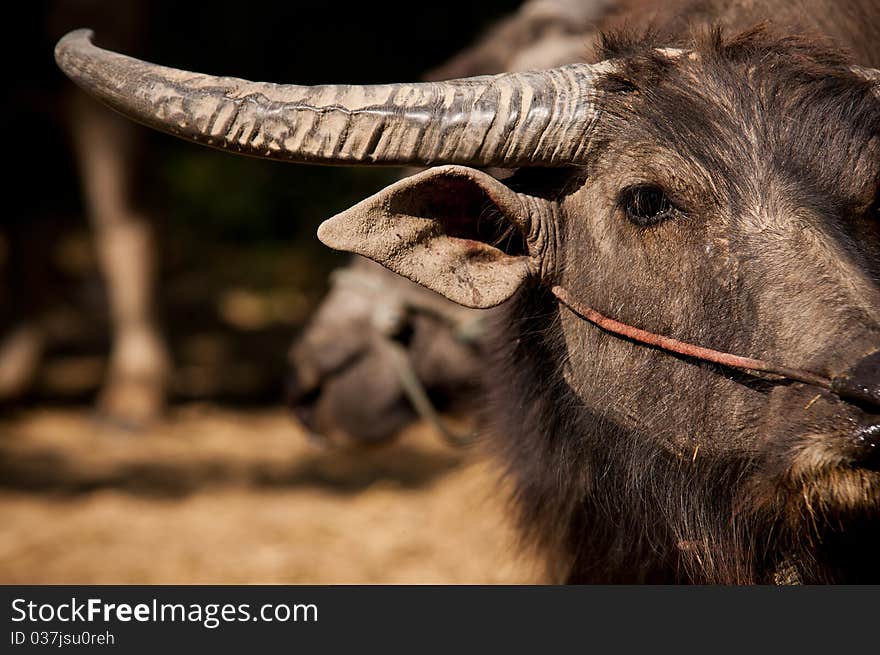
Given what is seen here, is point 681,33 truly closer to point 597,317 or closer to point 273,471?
point 597,317

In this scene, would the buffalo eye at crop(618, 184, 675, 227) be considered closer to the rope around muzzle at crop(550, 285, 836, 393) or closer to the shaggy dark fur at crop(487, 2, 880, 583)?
the shaggy dark fur at crop(487, 2, 880, 583)

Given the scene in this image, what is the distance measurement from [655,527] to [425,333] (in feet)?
6.49

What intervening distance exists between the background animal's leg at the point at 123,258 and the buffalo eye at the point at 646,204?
4.75 metres

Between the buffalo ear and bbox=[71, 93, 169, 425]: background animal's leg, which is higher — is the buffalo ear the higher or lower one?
the lower one

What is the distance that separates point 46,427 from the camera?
6793mm

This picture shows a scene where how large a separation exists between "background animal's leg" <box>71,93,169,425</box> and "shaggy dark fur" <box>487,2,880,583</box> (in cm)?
440

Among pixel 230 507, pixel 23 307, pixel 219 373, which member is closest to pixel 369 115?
pixel 230 507

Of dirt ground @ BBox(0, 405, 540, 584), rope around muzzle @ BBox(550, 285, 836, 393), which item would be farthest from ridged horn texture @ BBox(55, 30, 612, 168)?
dirt ground @ BBox(0, 405, 540, 584)

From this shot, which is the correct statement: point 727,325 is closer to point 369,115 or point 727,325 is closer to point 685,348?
point 685,348

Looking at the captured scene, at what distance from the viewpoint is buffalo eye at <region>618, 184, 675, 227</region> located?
7.63 feet

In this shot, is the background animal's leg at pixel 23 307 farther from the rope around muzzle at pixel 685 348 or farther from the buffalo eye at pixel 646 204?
the buffalo eye at pixel 646 204

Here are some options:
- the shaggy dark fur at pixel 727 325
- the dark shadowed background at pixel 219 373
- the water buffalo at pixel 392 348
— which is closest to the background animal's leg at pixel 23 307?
the dark shadowed background at pixel 219 373

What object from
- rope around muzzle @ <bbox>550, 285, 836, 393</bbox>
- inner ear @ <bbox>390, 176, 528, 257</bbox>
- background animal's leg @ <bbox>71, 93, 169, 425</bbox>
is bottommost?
rope around muzzle @ <bbox>550, 285, 836, 393</bbox>
